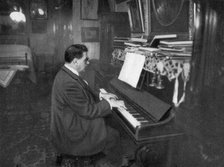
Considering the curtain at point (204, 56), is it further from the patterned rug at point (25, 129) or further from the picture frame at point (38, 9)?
the picture frame at point (38, 9)

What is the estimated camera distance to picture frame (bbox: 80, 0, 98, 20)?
5.77 metres

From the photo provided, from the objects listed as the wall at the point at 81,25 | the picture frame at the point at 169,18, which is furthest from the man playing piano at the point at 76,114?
the wall at the point at 81,25

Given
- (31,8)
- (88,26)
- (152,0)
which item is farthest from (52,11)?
(152,0)

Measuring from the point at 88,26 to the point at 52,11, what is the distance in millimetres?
1003

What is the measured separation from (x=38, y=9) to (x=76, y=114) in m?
3.58

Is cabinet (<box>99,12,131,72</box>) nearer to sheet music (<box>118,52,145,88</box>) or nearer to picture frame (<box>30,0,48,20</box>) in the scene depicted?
sheet music (<box>118,52,145,88</box>)

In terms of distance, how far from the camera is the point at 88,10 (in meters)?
5.80

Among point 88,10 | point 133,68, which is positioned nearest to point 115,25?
point 133,68

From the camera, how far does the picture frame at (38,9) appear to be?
499 centimetres

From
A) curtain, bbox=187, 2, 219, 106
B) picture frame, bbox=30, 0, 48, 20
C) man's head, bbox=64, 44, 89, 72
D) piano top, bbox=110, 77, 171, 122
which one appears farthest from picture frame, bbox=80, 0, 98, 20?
curtain, bbox=187, 2, 219, 106

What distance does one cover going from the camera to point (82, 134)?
95.4 inches

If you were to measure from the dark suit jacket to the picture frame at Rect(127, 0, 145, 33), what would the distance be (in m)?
1.16

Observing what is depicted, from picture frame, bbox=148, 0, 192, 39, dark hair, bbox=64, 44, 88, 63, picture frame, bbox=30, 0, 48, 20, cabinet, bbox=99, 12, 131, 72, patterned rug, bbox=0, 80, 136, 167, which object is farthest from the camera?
picture frame, bbox=30, 0, 48, 20

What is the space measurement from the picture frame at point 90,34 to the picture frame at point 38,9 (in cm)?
103
